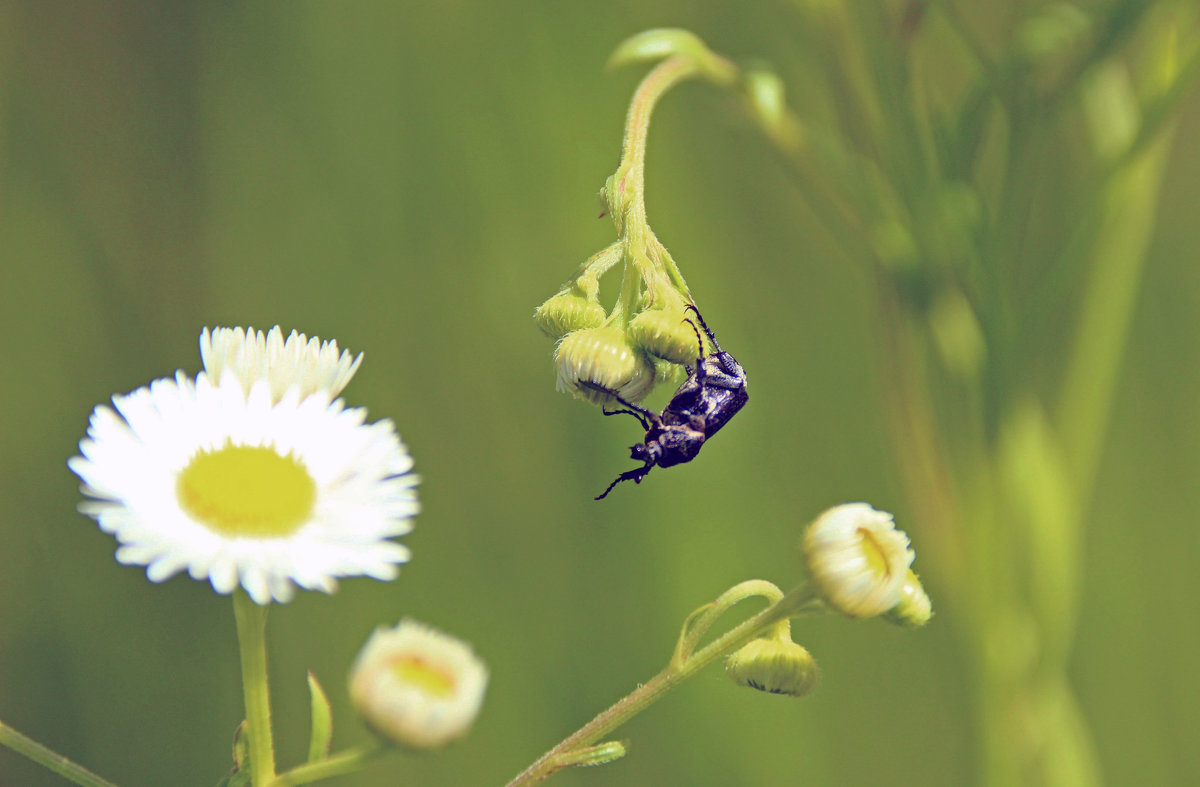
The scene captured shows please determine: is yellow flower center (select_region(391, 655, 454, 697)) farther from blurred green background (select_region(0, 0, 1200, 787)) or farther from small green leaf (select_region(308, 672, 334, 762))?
blurred green background (select_region(0, 0, 1200, 787))

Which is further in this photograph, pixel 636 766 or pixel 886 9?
pixel 636 766

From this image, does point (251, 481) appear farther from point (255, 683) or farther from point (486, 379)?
point (486, 379)

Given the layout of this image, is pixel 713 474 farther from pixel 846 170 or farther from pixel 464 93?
pixel 464 93

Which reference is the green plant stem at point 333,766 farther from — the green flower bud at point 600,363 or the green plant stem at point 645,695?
the green flower bud at point 600,363

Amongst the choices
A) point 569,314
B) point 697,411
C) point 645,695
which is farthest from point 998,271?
point 645,695

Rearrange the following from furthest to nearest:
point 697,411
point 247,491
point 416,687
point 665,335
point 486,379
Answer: point 486,379 → point 697,411 → point 665,335 → point 247,491 → point 416,687

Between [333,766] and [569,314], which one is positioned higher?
[569,314]


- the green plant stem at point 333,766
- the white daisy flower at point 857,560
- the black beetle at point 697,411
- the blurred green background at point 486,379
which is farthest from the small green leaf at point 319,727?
the blurred green background at point 486,379

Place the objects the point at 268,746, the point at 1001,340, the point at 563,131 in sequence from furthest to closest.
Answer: the point at 563,131, the point at 1001,340, the point at 268,746

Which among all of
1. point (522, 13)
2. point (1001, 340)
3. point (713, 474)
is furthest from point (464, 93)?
point (1001, 340)
